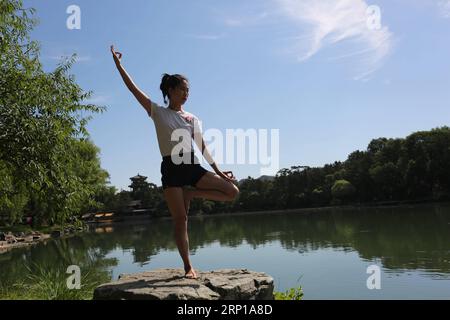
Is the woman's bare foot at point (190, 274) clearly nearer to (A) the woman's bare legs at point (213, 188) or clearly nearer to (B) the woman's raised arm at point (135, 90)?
(A) the woman's bare legs at point (213, 188)

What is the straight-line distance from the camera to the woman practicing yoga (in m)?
3.69

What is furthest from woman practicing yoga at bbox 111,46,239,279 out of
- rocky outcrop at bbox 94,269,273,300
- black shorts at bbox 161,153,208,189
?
rocky outcrop at bbox 94,269,273,300

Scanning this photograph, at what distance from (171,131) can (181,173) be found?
369 millimetres

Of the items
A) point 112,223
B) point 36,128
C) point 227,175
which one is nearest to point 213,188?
point 227,175

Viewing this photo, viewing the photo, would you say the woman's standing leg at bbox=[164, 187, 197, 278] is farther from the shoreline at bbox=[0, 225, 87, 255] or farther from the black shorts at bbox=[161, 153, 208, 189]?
the shoreline at bbox=[0, 225, 87, 255]

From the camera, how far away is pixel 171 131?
3.69 meters

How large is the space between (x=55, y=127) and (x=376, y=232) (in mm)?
21029

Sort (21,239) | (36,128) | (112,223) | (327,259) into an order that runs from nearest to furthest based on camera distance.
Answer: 1. (36,128)
2. (327,259)
3. (21,239)
4. (112,223)

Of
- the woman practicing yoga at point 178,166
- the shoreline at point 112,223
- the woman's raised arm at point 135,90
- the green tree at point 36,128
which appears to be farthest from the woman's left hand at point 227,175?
the shoreline at point 112,223

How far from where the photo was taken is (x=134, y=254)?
23969mm

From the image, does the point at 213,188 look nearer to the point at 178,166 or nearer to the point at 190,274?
the point at 178,166

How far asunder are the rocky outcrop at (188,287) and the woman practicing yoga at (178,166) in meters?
0.24

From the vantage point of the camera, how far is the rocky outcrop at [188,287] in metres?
3.25
